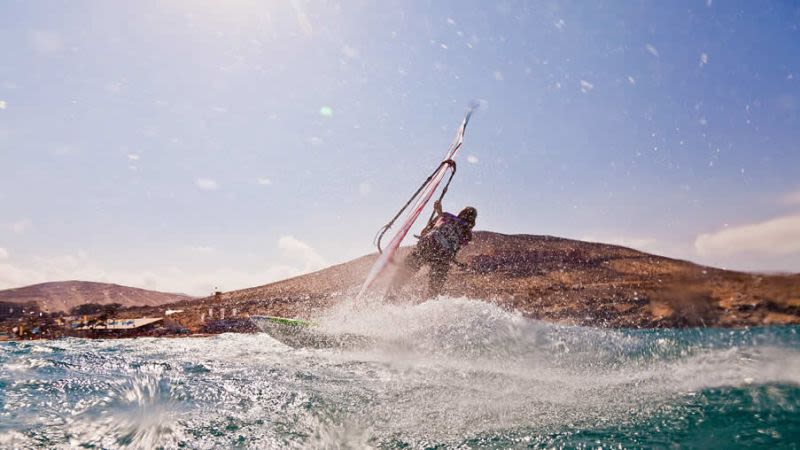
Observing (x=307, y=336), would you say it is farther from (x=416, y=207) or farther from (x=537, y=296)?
(x=537, y=296)

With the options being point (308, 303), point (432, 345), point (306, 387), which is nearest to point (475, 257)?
point (308, 303)

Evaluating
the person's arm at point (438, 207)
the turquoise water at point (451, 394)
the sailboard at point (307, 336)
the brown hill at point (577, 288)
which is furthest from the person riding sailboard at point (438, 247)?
the turquoise water at point (451, 394)

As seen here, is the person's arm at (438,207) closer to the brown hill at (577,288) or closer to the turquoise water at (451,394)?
the brown hill at (577,288)

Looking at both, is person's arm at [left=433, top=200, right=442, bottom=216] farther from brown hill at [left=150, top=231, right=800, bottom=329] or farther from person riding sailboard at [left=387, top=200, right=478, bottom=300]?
brown hill at [left=150, top=231, right=800, bottom=329]

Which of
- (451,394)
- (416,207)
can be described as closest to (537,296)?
(416,207)

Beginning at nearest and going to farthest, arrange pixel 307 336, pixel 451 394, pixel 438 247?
pixel 451 394 → pixel 307 336 → pixel 438 247

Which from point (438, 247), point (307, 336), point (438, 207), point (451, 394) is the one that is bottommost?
point (451, 394)
